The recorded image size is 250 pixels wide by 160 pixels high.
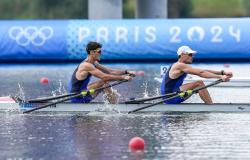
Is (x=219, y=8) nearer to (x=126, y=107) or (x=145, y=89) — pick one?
(x=145, y=89)

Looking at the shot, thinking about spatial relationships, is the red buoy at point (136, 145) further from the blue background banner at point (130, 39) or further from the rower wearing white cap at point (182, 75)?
the blue background banner at point (130, 39)

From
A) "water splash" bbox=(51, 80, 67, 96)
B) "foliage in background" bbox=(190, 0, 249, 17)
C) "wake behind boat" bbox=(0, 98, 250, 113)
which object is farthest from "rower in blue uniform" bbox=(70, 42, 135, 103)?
"foliage in background" bbox=(190, 0, 249, 17)

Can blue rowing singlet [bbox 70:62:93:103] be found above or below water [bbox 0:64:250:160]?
above

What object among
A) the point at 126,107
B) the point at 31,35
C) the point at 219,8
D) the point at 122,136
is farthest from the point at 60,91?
the point at 219,8

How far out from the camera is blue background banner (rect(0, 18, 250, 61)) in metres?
31.6

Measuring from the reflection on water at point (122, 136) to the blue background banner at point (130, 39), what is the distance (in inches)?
594

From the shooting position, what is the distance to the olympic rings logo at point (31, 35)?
32.1 metres

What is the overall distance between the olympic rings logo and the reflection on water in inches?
603

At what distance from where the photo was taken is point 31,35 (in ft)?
105

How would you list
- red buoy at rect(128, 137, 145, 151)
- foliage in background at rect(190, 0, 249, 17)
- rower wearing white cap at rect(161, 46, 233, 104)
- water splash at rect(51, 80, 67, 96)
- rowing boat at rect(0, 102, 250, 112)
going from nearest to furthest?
1. red buoy at rect(128, 137, 145, 151)
2. rowing boat at rect(0, 102, 250, 112)
3. rower wearing white cap at rect(161, 46, 233, 104)
4. water splash at rect(51, 80, 67, 96)
5. foliage in background at rect(190, 0, 249, 17)

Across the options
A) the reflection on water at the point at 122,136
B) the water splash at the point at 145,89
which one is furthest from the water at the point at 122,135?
the water splash at the point at 145,89

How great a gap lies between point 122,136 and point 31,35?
18648 mm

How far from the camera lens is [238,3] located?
216ft

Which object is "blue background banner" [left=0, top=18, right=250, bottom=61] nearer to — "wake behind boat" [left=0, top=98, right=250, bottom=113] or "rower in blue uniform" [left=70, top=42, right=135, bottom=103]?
"rower in blue uniform" [left=70, top=42, right=135, bottom=103]
